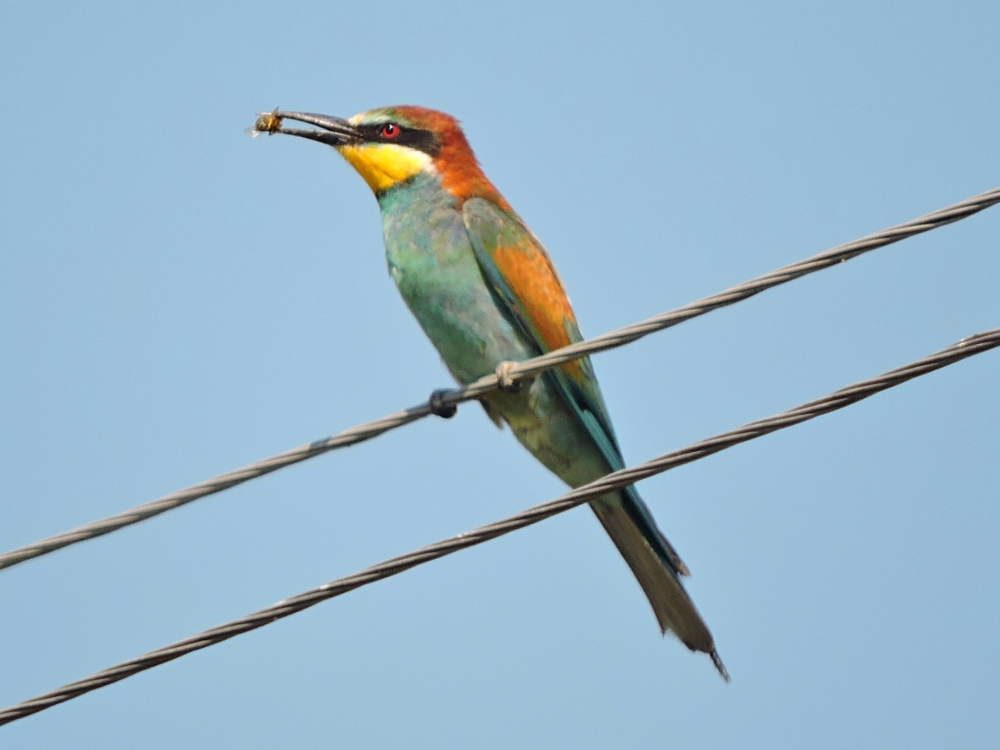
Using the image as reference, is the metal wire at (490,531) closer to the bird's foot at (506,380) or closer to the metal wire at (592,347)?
the metal wire at (592,347)

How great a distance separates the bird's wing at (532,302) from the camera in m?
4.29

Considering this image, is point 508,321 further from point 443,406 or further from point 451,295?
point 443,406

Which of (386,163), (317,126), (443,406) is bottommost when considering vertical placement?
(443,406)

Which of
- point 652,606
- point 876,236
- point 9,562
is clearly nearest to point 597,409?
point 652,606

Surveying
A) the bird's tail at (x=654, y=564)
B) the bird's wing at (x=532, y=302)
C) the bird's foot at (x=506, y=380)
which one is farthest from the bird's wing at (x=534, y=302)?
the bird's tail at (x=654, y=564)

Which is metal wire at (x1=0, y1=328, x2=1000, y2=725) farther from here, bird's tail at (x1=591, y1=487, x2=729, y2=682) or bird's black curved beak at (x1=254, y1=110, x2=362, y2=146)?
bird's black curved beak at (x1=254, y1=110, x2=362, y2=146)

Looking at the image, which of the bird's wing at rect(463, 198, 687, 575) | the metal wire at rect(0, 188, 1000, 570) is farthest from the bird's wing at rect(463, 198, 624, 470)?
the metal wire at rect(0, 188, 1000, 570)

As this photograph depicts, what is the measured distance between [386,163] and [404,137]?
16cm

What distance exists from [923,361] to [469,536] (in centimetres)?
100

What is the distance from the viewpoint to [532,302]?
436 centimetres

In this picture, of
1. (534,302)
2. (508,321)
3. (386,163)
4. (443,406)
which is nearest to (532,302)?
(534,302)

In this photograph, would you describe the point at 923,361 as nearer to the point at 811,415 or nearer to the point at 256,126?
the point at 811,415

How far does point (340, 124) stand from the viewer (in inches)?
197

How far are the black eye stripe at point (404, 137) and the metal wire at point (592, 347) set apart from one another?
7.12ft
